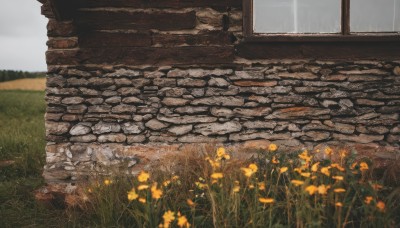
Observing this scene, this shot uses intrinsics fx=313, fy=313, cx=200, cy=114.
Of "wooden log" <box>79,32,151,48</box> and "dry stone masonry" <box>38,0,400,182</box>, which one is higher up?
→ "wooden log" <box>79,32,151,48</box>

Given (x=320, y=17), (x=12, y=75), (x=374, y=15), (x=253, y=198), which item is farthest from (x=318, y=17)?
(x=12, y=75)

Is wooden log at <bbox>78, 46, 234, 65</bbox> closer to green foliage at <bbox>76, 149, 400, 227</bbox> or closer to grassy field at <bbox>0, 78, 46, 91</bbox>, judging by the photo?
green foliage at <bbox>76, 149, 400, 227</bbox>

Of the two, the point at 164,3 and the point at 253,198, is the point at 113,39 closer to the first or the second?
the point at 164,3

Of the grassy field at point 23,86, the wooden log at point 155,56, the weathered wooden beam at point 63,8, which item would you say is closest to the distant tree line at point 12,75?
the grassy field at point 23,86

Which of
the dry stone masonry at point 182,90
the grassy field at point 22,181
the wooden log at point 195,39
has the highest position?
the wooden log at point 195,39

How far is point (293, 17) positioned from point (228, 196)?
7.61 ft

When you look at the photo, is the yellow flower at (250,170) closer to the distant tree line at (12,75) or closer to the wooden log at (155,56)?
the wooden log at (155,56)

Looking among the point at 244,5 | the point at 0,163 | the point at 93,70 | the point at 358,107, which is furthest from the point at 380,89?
the point at 0,163

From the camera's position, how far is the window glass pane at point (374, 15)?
3631mm

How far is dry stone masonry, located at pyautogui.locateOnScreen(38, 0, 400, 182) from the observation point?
3.53 m

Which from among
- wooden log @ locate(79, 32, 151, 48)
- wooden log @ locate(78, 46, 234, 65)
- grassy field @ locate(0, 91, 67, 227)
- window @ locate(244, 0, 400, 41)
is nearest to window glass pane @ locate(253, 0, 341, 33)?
window @ locate(244, 0, 400, 41)

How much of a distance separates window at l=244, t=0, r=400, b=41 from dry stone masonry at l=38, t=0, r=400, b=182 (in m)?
0.29

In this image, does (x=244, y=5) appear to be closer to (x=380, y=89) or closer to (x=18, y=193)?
(x=380, y=89)

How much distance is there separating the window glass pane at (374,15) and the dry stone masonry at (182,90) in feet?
1.36
